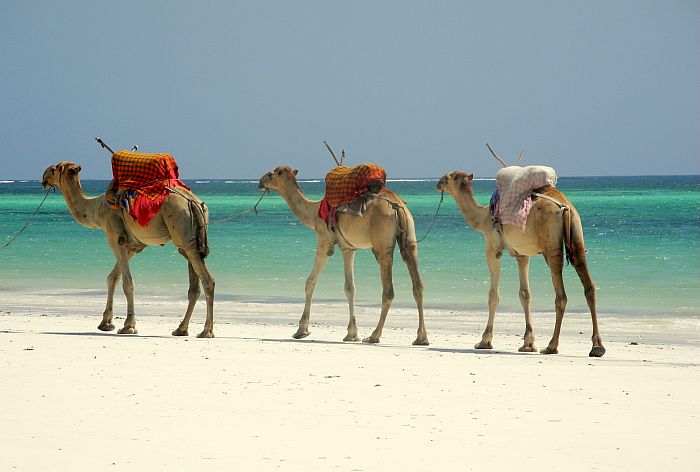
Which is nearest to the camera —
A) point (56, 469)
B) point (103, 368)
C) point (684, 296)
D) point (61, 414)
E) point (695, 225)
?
point (56, 469)

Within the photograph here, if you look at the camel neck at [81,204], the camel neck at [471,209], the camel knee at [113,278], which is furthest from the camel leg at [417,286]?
the camel neck at [81,204]

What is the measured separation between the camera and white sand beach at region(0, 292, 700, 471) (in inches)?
273

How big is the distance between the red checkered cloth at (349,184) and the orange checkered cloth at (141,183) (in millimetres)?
1666

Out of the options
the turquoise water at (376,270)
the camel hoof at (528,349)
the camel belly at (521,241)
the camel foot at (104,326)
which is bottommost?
the turquoise water at (376,270)

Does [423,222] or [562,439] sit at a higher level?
[562,439]

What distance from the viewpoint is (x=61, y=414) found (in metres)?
7.97

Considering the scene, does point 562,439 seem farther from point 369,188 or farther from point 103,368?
point 369,188

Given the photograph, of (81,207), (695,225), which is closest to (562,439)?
(81,207)

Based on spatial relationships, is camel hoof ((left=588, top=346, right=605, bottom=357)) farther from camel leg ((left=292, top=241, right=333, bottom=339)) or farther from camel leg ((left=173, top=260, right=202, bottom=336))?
camel leg ((left=173, top=260, right=202, bottom=336))

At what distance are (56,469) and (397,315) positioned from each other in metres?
10.2

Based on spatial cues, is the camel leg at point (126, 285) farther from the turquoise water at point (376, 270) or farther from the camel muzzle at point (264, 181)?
the turquoise water at point (376, 270)

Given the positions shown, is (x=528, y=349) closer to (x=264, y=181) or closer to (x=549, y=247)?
(x=549, y=247)

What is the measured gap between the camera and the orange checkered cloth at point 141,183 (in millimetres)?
12961

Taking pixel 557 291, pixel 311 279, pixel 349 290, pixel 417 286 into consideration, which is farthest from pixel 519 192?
pixel 311 279
